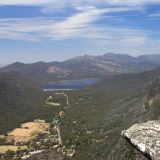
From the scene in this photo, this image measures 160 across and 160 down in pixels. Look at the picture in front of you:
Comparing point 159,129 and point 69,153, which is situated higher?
point 159,129

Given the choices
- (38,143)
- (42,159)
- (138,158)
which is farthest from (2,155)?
(138,158)

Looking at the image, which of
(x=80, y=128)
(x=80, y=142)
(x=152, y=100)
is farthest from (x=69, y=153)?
(x=80, y=128)

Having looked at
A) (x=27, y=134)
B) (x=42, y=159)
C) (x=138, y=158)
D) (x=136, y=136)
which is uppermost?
(x=136, y=136)

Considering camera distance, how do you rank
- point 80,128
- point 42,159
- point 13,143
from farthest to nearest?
point 80,128 < point 13,143 < point 42,159

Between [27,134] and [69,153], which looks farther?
[27,134]

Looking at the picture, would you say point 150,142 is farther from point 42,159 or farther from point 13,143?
point 13,143

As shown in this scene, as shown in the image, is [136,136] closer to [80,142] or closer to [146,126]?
[146,126]

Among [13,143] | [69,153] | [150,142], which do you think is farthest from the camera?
[13,143]
